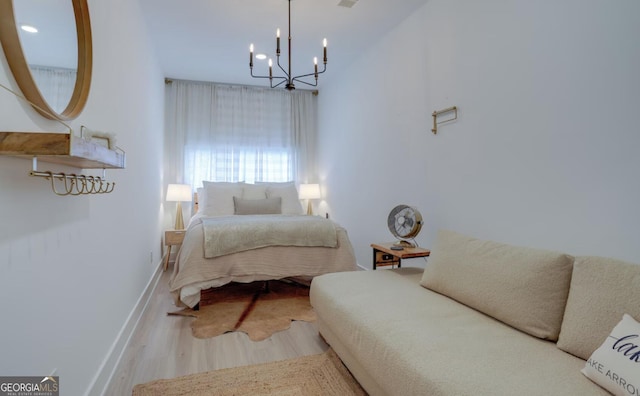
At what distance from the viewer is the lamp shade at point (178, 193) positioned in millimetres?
4117

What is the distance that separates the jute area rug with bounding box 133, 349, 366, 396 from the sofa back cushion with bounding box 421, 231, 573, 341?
2.47 feet

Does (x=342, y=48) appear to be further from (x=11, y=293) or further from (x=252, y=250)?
(x=11, y=293)

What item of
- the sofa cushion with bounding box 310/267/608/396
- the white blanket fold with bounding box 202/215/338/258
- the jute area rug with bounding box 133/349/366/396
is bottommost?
the jute area rug with bounding box 133/349/366/396

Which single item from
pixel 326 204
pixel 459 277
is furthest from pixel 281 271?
pixel 326 204

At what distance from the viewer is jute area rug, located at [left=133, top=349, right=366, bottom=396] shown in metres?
1.59

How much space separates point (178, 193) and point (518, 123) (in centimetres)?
390

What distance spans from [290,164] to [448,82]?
302cm

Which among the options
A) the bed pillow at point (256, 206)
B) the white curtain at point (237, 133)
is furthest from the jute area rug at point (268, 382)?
the white curtain at point (237, 133)

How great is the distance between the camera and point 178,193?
4.14 meters

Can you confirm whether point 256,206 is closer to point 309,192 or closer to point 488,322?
point 309,192

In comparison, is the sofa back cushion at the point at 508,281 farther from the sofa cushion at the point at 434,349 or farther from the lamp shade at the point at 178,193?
the lamp shade at the point at 178,193

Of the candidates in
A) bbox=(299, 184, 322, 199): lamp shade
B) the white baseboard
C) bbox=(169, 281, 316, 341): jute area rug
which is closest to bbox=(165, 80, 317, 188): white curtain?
bbox=(299, 184, 322, 199): lamp shade

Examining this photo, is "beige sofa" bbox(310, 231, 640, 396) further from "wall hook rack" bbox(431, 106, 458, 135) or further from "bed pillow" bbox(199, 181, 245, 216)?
"bed pillow" bbox(199, 181, 245, 216)

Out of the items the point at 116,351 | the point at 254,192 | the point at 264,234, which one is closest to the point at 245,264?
the point at 264,234
